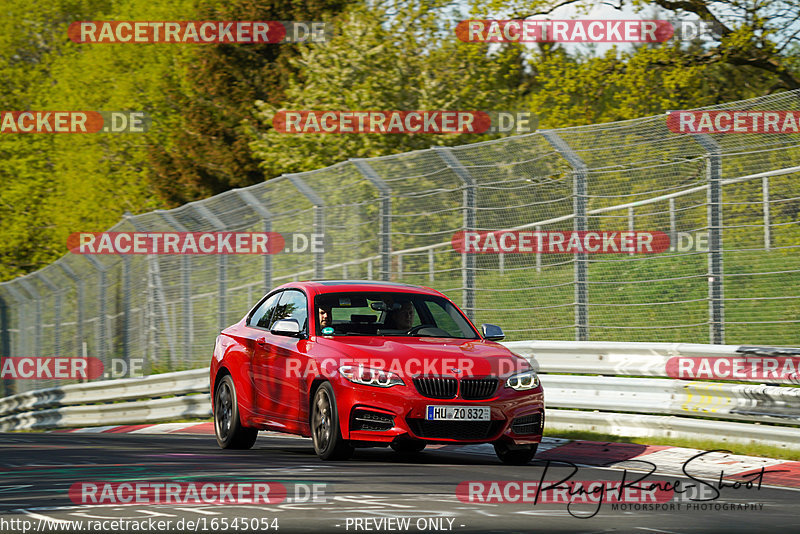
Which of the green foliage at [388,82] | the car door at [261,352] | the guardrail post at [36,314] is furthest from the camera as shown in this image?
the green foliage at [388,82]

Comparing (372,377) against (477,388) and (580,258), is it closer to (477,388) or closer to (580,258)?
(477,388)

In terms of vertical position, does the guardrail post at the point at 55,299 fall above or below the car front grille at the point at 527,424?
above

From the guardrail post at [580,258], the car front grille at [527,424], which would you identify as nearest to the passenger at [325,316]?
the car front grille at [527,424]

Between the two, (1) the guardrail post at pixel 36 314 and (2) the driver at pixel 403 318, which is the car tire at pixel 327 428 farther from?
(1) the guardrail post at pixel 36 314

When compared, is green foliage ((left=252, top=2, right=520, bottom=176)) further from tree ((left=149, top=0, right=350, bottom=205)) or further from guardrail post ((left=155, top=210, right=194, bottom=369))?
guardrail post ((left=155, top=210, right=194, bottom=369))

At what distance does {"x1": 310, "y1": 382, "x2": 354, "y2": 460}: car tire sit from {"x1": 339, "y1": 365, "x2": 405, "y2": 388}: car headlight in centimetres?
24

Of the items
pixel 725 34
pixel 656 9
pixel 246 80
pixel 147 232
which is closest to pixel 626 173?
pixel 147 232

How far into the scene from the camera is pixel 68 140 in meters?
50.9

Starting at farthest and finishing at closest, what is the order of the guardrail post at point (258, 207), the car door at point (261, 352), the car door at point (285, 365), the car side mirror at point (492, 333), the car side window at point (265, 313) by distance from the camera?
the guardrail post at point (258, 207), the car side window at point (265, 313), the car door at point (261, 352), the car side mirror at point (492, 333), the car door at point (285, 365)

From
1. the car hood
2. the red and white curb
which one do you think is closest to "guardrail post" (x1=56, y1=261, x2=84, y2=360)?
the red and white curb

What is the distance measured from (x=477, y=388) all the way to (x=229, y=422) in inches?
122

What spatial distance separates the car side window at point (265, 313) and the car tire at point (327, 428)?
1.82 metres

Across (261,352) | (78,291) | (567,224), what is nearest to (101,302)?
(78,291)

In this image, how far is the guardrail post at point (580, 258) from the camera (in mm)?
14406
